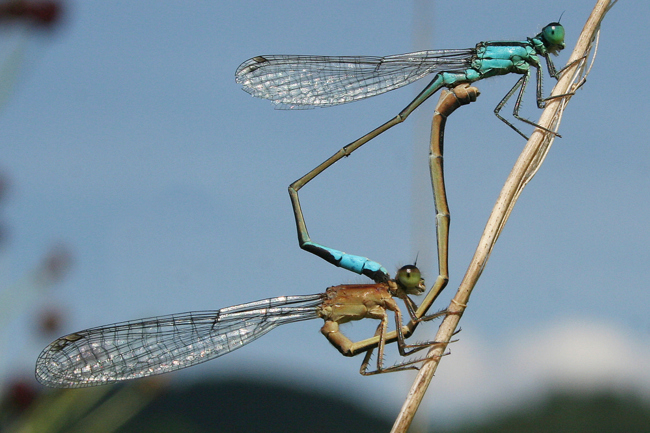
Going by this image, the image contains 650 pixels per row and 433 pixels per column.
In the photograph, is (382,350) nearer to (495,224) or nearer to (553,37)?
(495,224)

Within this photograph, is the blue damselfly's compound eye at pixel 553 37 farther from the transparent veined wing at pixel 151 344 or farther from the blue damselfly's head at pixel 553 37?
the transparent veined wing at pixel 151 344

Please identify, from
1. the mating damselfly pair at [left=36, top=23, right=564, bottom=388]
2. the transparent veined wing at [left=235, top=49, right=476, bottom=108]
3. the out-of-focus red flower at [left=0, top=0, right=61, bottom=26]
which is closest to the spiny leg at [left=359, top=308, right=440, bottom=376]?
the mating damselfly pair at [left=36, top=23, right=564, bottom=388]

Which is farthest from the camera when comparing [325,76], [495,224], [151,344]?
[325,76]

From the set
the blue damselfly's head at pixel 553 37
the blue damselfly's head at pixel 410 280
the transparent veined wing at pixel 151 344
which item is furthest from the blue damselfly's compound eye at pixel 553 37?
the transparent veined wing at pixel 151 344

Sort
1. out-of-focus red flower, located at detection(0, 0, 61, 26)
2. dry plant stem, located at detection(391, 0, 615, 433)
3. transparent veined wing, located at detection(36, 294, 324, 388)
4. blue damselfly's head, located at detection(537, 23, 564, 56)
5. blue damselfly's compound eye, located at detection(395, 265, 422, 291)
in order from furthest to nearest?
1. out-of-focus red flower, located at detection(0, 0, 61, 26)
2. transparent veined wing, located at detection(36, 294, 324, 388)
3. blue damselfly's head, located at detection(537, 23, 564, 56)
4. blue damselfly's compound eye, located at detection(395, 265, 422, 291)
5. dry plant stem, located at detection(391, 0, 615, 433)

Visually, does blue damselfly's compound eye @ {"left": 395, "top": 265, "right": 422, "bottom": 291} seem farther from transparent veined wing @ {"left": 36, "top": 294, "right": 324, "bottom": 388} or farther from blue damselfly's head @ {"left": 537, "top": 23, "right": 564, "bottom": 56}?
blue damselfly's head @ {"left": 537, "top": 23, "right": 564, "bottom": 56}

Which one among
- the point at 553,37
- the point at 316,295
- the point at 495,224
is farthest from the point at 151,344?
the point at 553,37
